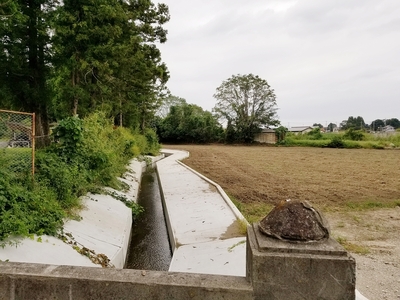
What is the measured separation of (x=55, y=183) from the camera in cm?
561

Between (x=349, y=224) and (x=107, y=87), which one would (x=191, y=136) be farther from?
(x=349, y=224)

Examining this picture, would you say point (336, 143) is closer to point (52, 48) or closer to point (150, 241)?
point (52, 48)

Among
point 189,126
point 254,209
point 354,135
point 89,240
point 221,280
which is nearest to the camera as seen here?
point 221,280

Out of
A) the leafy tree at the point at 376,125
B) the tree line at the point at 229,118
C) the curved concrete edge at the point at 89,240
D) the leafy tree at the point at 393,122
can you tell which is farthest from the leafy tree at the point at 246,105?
the leafy tree at the point at 393,122

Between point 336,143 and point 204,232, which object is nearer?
point 204,232

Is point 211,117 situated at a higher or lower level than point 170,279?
higher

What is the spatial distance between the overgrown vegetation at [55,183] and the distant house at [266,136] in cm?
3475

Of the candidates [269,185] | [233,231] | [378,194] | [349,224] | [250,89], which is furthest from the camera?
[250,89]

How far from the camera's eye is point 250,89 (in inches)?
1608

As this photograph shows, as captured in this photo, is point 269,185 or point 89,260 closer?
point 89,260

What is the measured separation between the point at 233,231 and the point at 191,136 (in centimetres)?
3776

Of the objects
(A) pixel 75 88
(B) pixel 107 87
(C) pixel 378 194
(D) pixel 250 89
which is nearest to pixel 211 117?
(D) pixel 250 89

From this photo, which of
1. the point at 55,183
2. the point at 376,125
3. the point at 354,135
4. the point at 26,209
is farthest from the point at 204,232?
the point at 376,125

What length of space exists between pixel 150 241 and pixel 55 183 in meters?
2.49
